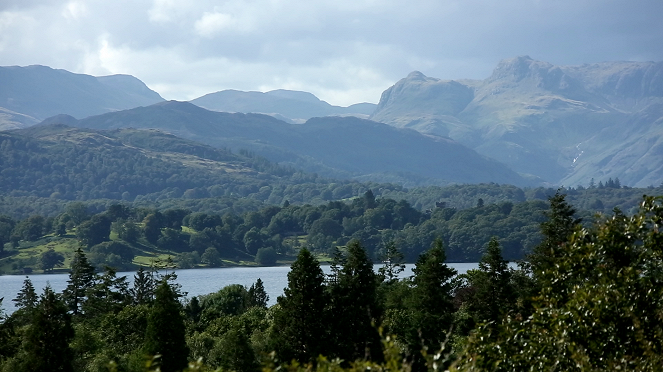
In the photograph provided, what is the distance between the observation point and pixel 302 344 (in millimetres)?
57000

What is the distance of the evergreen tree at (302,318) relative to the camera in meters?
56.9

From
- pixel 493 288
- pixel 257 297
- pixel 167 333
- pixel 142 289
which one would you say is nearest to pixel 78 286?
pixel 142 289

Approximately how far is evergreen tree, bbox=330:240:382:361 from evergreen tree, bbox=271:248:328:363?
1.50m

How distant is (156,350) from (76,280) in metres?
58.6

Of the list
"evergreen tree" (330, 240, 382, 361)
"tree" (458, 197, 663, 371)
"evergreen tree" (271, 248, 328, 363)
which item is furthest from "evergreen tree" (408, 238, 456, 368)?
"tree" (458, 197, 663, 371)

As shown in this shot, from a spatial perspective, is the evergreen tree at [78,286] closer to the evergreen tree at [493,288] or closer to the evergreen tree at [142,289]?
the evergreen tree at [142,289]

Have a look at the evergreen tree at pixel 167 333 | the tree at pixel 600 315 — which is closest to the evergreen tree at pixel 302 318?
the evergreen tree at pixel 167 333

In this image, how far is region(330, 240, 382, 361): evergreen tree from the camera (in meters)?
58.6

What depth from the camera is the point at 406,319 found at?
73.2 meters

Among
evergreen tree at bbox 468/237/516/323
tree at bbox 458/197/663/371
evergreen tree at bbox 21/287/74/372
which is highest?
tree at bbox 458/197/663/371

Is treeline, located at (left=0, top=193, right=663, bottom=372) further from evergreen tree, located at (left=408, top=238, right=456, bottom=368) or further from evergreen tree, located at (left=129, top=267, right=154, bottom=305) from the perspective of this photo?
evergreen tree, located at (left=129, top=267, right=154, bottom=305)

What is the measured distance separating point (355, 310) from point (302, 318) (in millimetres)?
5439

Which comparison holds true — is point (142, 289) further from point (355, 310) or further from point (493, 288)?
point (355, 310)

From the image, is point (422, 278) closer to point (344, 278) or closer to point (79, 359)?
point (344, 278)
